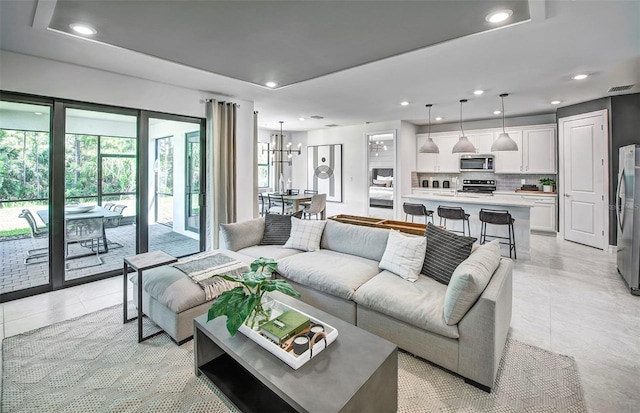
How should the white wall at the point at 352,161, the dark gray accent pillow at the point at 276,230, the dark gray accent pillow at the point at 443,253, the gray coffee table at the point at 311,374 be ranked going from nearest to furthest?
the gray coffee table at the point at 311,374, the dark gray accent pillow at the point at 443,253, the dark gray accent pillow at the point at 276,230, the white wall at the point at 352,161

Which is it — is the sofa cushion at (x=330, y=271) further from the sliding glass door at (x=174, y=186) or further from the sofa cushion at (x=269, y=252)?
the sliding glass door at (x=174, y=186)

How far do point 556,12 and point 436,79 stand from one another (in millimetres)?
1758

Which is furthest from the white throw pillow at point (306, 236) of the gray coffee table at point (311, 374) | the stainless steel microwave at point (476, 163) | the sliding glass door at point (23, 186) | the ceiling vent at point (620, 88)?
the stainless steel microwave at point (476, 163)

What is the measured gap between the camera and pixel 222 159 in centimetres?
492

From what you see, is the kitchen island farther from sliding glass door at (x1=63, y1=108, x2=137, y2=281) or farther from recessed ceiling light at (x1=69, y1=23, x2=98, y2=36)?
recessed ceiling light at (x1=69, y1=23, x2=98, y2=36)

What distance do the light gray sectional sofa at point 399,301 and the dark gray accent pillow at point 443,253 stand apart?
77 millimetres

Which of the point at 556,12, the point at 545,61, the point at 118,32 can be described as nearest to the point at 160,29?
the point at 118,32

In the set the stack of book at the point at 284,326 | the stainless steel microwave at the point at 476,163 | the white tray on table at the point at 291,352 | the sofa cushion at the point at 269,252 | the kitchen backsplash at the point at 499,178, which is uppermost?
the stainless steel microwave at the point at 476,163

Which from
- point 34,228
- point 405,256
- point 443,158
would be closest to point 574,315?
point 405,256

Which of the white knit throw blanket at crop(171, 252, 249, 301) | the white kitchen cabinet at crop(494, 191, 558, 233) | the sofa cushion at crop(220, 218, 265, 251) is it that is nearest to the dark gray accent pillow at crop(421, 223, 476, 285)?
the white knit throw blanket at crop(171, 252, 249, 301)

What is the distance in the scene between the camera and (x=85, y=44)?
2998 mm

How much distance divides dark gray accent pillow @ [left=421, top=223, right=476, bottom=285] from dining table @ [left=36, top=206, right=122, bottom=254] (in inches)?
160

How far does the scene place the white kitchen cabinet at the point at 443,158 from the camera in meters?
7.73

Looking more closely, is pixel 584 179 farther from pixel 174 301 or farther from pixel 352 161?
pixel 174 301
